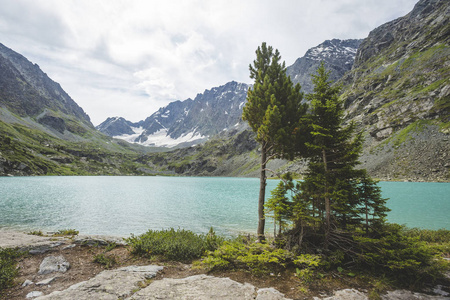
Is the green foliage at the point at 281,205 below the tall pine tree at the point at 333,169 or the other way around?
below

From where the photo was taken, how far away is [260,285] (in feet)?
25.8

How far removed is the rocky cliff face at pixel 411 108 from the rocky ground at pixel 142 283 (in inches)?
3201

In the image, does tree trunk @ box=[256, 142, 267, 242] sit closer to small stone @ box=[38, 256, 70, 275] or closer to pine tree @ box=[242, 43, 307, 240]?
pine tree @ box=[242, 43, 307, 240]

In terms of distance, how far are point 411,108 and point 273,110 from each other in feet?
533

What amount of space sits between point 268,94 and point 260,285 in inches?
461

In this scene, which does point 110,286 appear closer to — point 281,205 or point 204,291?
point 204,291

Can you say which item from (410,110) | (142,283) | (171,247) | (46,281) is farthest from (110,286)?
(410,110)

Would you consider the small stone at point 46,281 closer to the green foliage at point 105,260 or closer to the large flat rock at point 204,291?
the green foliage at point 105,260

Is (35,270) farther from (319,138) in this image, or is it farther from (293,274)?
(319,138)

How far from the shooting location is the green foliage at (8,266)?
761cm

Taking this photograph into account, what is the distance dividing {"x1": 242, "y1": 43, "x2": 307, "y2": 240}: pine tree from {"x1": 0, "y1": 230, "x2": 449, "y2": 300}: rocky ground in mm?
6134

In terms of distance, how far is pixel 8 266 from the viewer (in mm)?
8508

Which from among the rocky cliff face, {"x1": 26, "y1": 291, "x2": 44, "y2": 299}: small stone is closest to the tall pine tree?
{"x1": 26, "y1": 291, "x2": 44, "y2": 299}: small stone

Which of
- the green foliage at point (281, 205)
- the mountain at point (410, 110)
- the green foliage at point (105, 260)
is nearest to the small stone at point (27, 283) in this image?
the green foliage at point (105, 260)
